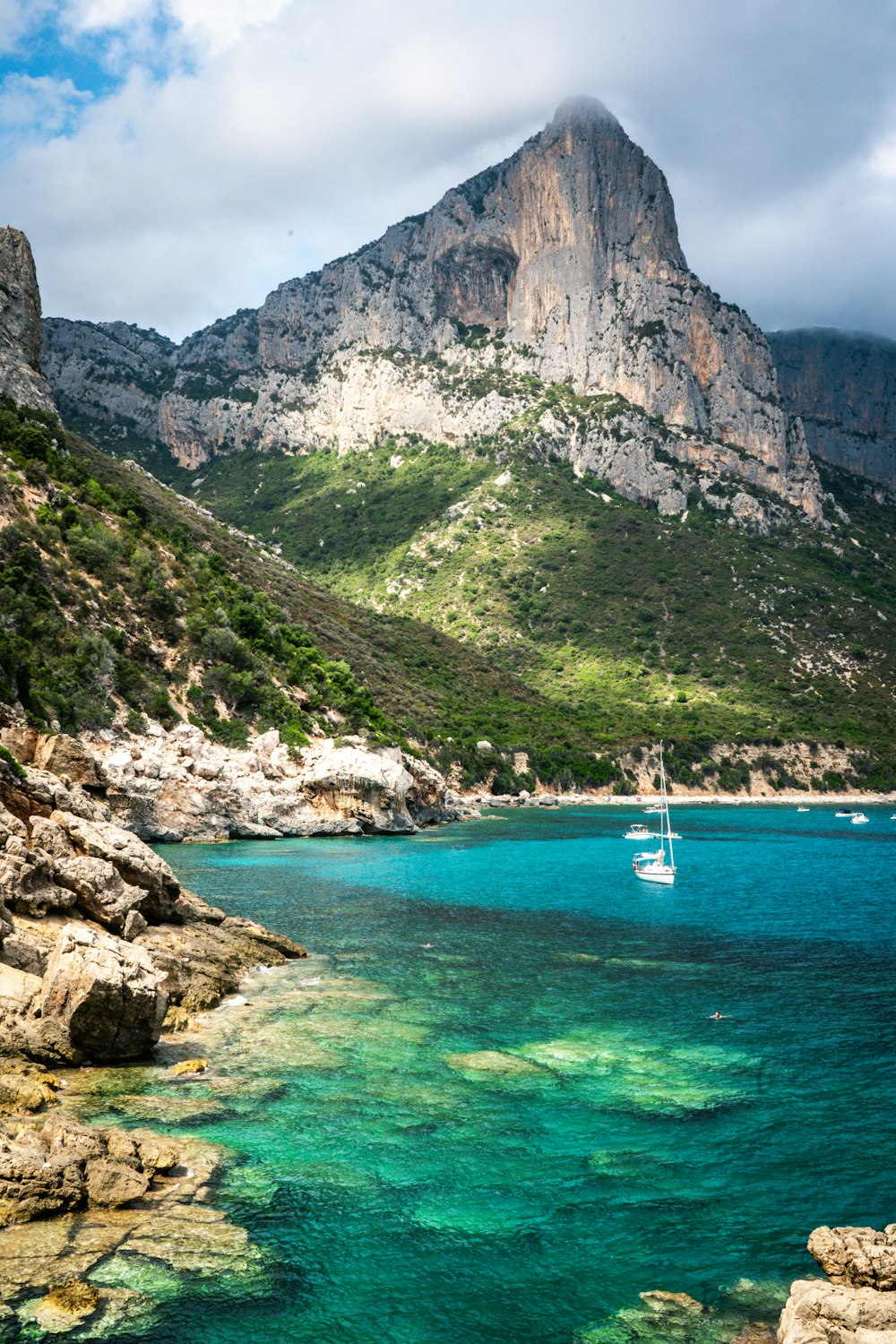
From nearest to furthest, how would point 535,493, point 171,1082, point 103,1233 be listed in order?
point 103,1233 < point 171,1082 < point 535,493

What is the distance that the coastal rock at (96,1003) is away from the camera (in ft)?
50.6

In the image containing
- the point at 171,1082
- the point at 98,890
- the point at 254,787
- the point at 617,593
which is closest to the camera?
the point at 171,1082

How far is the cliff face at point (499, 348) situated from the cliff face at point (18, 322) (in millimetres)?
86507

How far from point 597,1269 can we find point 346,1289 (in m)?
2.80

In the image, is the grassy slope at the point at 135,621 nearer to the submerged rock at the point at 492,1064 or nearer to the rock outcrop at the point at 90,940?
the rock outcrop at the point at 90,940

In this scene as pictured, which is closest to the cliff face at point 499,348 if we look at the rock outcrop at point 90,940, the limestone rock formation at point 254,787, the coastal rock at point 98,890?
the limestone rock formation at point 254,787

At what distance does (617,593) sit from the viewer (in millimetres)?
121125

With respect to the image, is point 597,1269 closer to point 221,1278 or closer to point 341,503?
point 221,1278

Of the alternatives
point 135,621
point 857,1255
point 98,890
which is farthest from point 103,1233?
point 135,621

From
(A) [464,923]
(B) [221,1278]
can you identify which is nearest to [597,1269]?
(B) [221,1278]

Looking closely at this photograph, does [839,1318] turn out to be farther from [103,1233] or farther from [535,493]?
[535,493]

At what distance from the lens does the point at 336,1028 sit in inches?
733

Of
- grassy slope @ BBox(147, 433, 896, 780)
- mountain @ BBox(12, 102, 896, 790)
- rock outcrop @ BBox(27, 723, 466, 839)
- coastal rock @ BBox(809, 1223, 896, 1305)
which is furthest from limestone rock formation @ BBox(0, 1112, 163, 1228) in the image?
grassy slope @ BBox(147, 433, 896, 780)

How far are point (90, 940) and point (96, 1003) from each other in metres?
1.28
